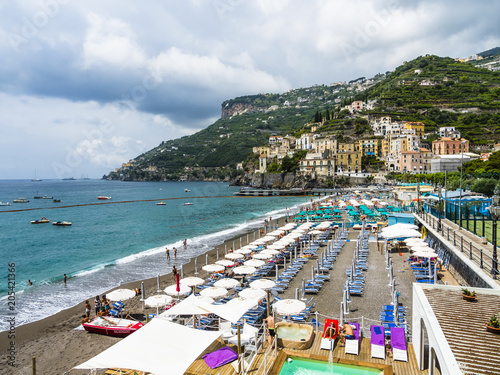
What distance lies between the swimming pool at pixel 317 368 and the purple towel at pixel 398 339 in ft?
4.01

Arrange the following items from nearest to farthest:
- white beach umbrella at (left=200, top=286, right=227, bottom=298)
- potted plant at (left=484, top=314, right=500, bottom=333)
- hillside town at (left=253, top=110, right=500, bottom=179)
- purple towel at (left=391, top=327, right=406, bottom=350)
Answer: potted plant at (left=484, top=314, right=500, bottom=333)
purple towel at (left=391, top=327, right=406, bottom=350)
white beach umbrella at (left=200, top=286, right=227, bottom=298)
hillside town at (left=253, top=110, right=500, bottom=179)

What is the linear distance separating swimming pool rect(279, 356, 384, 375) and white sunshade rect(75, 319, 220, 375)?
208 cm

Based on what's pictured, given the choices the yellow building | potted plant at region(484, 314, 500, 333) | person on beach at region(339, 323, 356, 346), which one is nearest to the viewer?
potted plant at region(484, 314, 500, 333)

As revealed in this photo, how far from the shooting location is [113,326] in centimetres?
1287

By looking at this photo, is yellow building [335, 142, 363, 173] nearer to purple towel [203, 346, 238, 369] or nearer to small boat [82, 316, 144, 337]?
small boat [82, 316, 144, 337]

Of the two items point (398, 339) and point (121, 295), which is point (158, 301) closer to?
point (121, 295)

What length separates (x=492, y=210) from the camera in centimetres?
967

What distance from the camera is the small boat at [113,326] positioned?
12625mm

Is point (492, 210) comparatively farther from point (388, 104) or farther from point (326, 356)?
point (388, 104)

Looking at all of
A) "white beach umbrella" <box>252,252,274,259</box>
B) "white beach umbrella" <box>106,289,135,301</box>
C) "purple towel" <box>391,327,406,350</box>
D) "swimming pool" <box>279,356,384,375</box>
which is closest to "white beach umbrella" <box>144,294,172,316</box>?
"white beach umbrella" <box>106,289,135,301</box>

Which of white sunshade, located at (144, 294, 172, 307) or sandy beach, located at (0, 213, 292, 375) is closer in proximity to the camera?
sandy beach, located at (0, 213, 292, 375)

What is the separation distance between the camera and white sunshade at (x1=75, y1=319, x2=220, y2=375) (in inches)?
267

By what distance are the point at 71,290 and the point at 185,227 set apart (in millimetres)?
25077

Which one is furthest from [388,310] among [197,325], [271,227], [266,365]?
[271,227]
